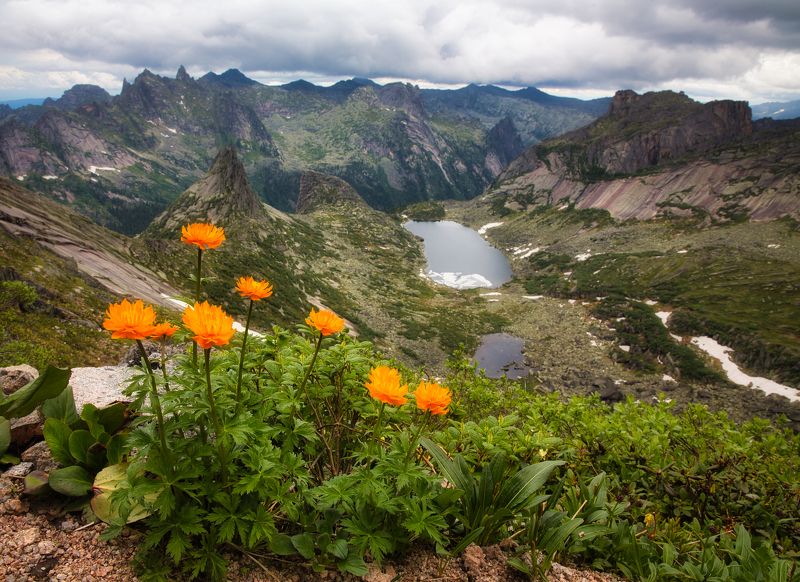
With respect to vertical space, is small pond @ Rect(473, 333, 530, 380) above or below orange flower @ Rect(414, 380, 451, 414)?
below

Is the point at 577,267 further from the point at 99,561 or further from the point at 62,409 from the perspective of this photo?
the point at 99,561

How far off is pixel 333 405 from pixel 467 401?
327cm

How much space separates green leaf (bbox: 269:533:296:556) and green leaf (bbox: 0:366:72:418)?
253cm

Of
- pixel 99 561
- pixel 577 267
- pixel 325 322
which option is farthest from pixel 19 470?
pixel 577 267

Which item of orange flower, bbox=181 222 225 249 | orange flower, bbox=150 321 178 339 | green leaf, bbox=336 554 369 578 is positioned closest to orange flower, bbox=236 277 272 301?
orange flower, bbox=181 222 225 249

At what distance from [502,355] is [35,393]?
76.2 meters

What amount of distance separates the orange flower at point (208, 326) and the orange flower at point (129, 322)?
273 mm

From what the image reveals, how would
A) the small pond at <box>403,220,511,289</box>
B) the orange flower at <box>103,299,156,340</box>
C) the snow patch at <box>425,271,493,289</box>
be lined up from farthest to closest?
the small pond at <box>403,220,511,289</box>
the snow patch at <box>425,271,493,289</box>
the orange flower at <box>103,299,156,340</box>

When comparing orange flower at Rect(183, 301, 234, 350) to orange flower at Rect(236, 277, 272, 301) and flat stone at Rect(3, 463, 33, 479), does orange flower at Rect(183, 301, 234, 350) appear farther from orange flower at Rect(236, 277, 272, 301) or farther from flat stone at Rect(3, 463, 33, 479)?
flat stone at Rect(3, 463, 33, 479)

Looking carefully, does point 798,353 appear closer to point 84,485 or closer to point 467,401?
point 467,401

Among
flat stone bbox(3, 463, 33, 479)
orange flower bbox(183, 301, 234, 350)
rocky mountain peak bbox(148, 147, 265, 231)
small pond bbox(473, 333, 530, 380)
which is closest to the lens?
orange flower bbox(183, 301, 234, 350)

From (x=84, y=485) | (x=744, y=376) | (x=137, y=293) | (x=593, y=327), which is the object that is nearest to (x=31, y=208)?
(x=137, y=293)

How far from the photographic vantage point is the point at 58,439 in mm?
3803

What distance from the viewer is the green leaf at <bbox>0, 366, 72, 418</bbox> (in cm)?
407
